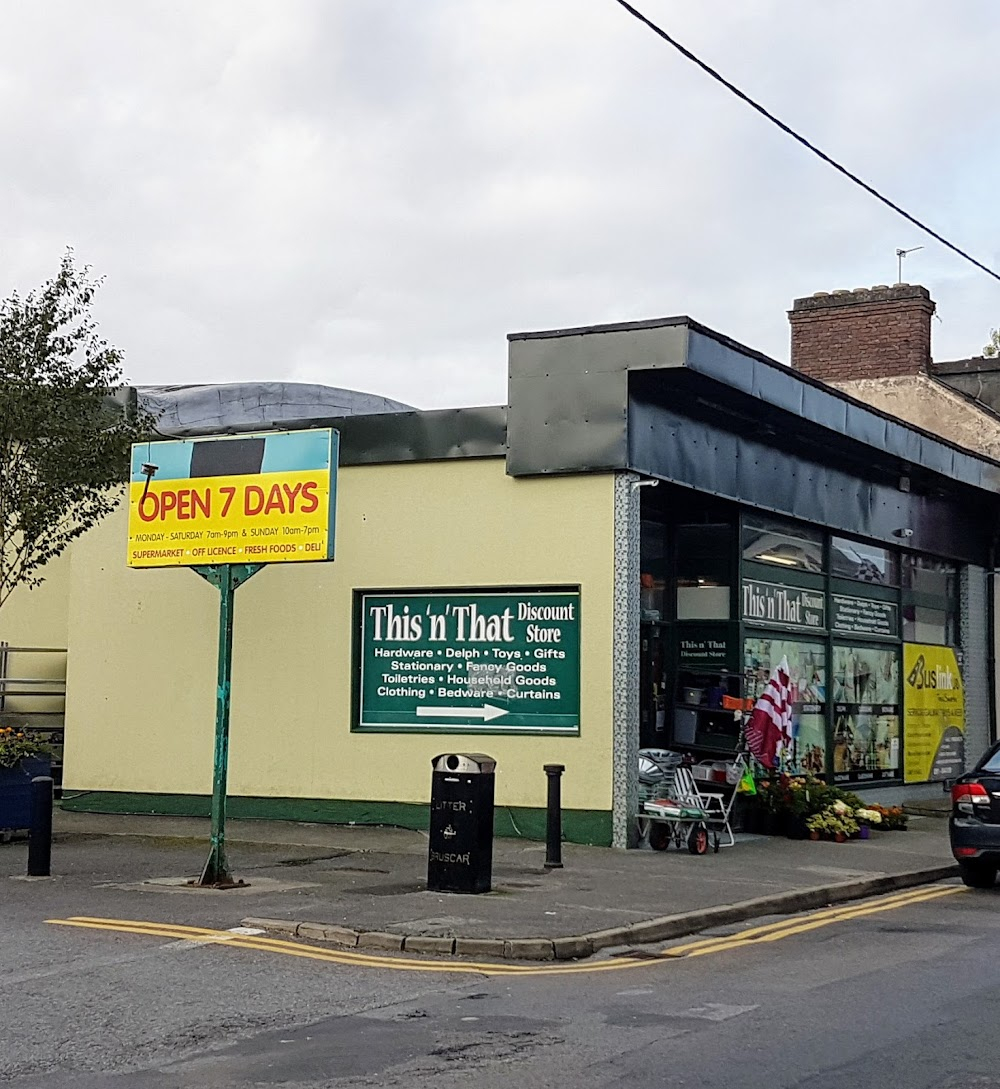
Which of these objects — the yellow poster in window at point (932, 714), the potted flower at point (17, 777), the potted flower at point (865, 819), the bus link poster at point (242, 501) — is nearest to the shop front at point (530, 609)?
the potted flower at point (865, 819)

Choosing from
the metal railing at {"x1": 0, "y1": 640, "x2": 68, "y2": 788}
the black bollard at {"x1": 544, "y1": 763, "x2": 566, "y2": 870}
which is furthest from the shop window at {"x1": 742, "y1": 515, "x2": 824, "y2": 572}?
the metal railing at {"x1": 0, "y1": 640, "x2": 68, "y2": 788}

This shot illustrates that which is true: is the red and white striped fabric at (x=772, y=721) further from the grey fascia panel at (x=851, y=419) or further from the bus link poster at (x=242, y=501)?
the bus link poster at (x=242, y=501)

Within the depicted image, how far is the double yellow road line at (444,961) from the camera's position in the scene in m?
9.73

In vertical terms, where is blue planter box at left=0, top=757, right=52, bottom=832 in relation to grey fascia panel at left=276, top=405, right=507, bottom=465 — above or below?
below

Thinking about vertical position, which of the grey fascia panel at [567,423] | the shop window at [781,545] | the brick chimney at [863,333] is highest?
the brick chimney at [863,333]

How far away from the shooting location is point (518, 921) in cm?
1108

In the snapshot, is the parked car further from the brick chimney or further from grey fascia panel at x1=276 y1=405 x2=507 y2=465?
the brick chimney

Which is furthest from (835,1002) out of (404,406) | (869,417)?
(404,406)

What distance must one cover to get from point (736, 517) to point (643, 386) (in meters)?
2.97

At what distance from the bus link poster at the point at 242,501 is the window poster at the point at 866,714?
9.88 m

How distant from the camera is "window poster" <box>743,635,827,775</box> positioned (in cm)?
1883

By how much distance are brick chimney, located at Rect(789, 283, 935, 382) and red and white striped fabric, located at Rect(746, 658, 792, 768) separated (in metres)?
10.9

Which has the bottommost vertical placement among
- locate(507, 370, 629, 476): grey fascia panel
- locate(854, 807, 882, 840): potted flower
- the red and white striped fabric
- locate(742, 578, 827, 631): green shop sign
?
locate(854, 807, 882, 840): potted flower

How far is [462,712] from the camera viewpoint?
1709cm
